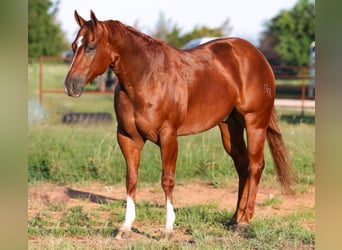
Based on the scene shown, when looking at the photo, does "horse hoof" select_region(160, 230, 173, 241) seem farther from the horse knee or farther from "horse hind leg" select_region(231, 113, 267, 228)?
"horse hind leg" select_region(231, 113, 267, 228)

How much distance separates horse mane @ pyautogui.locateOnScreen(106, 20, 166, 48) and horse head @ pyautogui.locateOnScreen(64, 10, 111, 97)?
0.14 metres

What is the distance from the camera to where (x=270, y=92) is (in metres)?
4.46

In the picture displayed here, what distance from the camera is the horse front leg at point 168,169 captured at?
3.65m

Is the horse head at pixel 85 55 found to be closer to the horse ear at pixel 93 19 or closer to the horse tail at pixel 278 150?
the horse ear at pixel 93 19

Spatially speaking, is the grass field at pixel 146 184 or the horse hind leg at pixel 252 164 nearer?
the grass field at pixel 146 184

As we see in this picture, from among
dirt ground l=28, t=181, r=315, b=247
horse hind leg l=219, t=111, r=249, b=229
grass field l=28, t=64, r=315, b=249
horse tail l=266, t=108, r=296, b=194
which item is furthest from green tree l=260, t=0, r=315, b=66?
horse hind leg l=219, t=111, r=249, b=229

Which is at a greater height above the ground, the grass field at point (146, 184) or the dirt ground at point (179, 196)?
the grass field at point (146, 184)

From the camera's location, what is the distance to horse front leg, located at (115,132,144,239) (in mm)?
3757

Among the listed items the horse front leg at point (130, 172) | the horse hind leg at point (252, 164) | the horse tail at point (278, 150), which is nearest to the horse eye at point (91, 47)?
the horse front leg at point (130, 172)

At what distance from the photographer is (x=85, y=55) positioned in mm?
3244

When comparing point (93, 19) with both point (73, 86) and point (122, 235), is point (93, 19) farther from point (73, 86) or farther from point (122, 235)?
point (122, 235)
